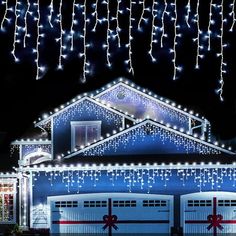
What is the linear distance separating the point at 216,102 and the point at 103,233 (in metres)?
32.6

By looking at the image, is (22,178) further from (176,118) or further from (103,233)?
(176,118)

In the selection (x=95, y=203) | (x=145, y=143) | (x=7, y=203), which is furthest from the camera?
(x=7, y=203)

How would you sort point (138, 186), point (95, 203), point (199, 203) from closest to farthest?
point (199, 203)
point (138, 186)
point (95, 203)

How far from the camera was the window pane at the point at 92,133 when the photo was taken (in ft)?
82.3

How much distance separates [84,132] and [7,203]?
4490mm

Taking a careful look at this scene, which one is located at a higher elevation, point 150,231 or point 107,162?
point 107,162

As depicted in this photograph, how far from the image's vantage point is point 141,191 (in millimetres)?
22203

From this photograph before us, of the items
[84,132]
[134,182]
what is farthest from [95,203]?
[84,132]

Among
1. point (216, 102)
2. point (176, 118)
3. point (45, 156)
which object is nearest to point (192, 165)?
point (176, 118)

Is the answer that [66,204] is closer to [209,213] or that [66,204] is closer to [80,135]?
[80,135]

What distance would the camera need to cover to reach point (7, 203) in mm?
25922

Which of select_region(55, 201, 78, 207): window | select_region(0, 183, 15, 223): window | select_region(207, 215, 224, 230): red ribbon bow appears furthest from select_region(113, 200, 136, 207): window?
select_region(0, 183, 15, 223): window

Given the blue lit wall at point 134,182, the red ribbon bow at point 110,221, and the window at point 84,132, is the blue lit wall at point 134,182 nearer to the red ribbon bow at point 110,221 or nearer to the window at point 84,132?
the red ribbon bow at point 110,221

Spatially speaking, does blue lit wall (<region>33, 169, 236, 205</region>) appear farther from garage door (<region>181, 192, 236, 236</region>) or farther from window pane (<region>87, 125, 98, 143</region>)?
window pane (<region>87, 125, 98, 143</region>)
